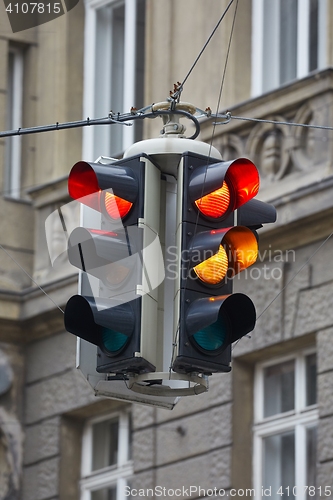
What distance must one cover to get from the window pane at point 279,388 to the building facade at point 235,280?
1cm

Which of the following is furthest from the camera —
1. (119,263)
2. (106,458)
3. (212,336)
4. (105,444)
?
(105,444)

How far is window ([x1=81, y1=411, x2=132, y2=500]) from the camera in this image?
46.9 ft

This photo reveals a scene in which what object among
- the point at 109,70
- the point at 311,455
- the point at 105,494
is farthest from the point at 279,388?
the point at 109,70

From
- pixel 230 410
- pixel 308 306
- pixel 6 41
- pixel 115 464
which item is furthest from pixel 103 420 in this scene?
pixel 6 41

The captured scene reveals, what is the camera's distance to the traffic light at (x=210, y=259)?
20.9 feet

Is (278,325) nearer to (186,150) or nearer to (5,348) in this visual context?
(5,348)

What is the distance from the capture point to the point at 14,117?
16.6 metres

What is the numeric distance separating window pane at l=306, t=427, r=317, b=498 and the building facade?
17 mm

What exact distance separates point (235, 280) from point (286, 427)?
1384 mm

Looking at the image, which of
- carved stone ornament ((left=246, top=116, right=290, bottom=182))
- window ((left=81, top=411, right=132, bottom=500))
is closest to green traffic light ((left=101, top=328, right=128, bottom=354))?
carved stone ornament ((left=246, top=116, right=290, bottom=182))

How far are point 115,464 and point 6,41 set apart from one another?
4958 millimetres

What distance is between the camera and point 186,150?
6.95 metres

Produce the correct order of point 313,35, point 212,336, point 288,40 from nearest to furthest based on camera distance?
point 212,336 → point 313,35 → point 288,40

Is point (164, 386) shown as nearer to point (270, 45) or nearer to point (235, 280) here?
point (235, 280)
